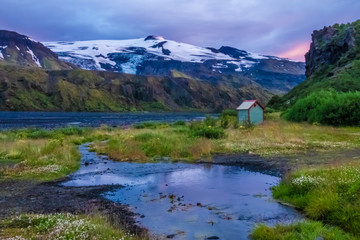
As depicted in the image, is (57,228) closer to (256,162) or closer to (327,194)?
(327,194)

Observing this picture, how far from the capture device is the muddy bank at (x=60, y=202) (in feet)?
46.1

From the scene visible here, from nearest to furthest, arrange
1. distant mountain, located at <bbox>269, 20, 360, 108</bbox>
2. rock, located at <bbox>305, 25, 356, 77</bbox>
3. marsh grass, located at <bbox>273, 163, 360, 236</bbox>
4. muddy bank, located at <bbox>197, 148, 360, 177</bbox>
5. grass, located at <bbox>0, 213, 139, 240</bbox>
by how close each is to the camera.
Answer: grass, located at <bbox>0, 213, 139, 240</bbox> < marsh grass, located at <bbox>273, 163, 360, 236</bbox> < muddy bank, located at <bbox>197, 148, 360, 177</bbox> < distant mountain, located at <bbox>269, 20, 360, 108</bbox> < rock, located at <bbox>305, 25, 356, 77</bbox>

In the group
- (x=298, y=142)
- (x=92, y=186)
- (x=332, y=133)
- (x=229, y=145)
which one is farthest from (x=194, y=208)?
(x=332, y=133)

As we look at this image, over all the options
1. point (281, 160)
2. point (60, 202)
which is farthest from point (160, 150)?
point (60, 202)

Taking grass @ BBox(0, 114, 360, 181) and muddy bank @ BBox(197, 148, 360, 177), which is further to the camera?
grass @ BBox(0, 114, 360, 181)

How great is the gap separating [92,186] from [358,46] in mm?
111211

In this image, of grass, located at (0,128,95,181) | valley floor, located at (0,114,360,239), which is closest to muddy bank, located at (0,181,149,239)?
valley floor, located at (0,114,360,239)

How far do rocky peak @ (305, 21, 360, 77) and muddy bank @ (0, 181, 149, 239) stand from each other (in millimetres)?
107388

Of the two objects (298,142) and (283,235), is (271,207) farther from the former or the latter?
(298,142)

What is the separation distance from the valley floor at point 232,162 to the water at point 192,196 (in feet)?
3.13

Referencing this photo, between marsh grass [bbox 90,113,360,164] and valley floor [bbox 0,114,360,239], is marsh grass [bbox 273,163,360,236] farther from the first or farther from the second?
marsh grass [bbox 90,113,360,164]

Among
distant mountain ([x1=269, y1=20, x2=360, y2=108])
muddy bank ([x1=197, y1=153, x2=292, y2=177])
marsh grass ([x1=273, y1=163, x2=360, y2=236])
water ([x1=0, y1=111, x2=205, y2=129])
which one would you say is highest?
distant mountain ([x1=269, y1=20, x2=360, y2=108])

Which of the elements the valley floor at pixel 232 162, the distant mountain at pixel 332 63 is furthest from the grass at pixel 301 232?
the distant mountain at pixel 332 63

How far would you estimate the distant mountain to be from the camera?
88.6 m
